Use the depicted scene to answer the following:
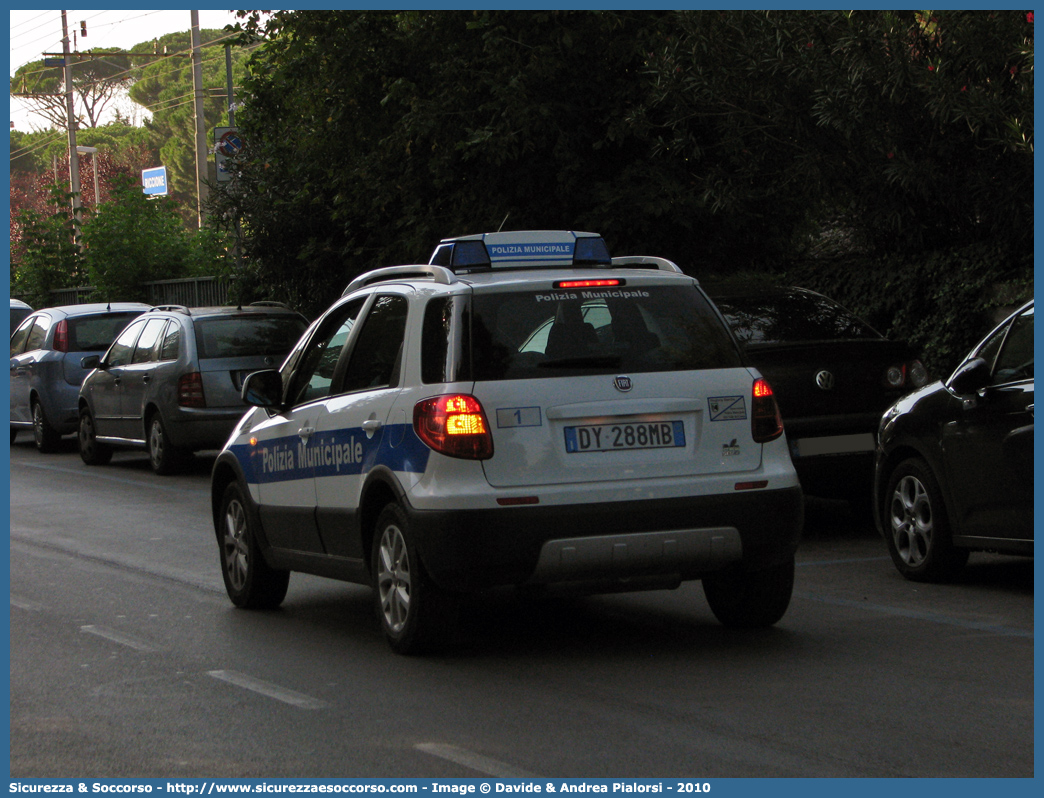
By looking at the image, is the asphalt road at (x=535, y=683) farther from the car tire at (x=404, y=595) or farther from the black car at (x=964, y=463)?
the black car at (x=964, y=463)

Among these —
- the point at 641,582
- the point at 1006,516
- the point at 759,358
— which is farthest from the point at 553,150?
the point at 641,582

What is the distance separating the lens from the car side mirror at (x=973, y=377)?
8.26 m

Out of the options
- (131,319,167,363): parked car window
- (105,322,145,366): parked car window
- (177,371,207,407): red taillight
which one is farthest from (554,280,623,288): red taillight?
(105,322,145,366): parked car window

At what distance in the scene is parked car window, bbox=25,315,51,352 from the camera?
20891 mm

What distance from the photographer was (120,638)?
7746mm

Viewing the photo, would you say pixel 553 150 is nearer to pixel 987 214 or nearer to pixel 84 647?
pixel 987 214

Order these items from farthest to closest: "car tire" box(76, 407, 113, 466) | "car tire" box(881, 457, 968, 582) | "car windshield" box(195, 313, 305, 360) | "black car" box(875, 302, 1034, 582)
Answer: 1. "car tire" box(76, 407, 113, 466)
2. "car windshield" box(195, 313, 305, 360)
3. "car tire" box(881, 457, 968, 582)
4. "black car" box(875, 302, 1034, 582)

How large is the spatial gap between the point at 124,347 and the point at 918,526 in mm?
11158

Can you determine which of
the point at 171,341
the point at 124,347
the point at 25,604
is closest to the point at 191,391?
the point at 171,341

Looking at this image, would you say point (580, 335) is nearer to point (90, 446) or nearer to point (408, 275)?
point (408, 275)

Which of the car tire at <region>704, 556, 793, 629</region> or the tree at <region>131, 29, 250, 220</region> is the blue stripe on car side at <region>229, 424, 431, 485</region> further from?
the tree at <region>131, 29, 250, 220</region>

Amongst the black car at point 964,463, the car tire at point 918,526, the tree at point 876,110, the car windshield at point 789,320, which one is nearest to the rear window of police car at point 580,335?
the black car at point 964,463

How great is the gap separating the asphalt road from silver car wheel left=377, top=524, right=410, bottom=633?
0.60 feet

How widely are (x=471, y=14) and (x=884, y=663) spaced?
35.9 feet
